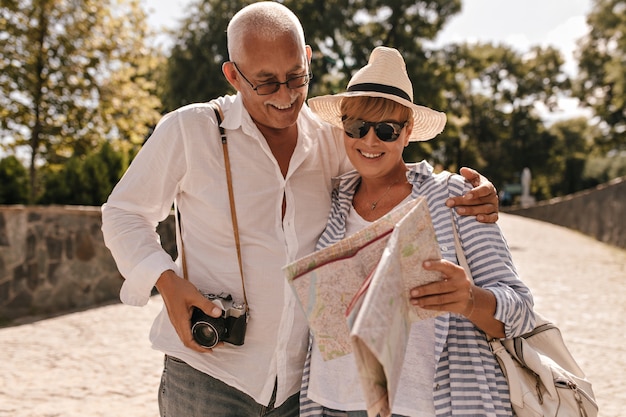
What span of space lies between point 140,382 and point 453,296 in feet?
13.1

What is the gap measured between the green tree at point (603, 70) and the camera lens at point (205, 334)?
27.6m

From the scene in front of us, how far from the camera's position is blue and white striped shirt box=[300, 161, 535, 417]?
5.91 ft

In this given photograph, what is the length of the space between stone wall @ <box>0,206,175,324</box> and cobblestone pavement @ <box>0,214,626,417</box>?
1.22ft

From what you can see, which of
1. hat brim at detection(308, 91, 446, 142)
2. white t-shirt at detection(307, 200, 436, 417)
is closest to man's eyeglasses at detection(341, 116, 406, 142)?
hat brim at detection(308, 91, 446, 142)

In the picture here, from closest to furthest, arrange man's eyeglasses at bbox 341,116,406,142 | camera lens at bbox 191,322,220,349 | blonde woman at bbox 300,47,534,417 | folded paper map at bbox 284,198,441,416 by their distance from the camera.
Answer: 1. folded paper map at bbox 284,198,441,416
2. blonde woman at bbox 300,47,534,417
3. camera lens at bbox 191,322,220,349
4. man's eyeglasses at bbox 341,116,406,142

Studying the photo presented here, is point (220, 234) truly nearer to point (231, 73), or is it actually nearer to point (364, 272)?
point (231, 73)

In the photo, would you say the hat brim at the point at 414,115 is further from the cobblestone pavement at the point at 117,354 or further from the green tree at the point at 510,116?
the green tree at the point at 510,116

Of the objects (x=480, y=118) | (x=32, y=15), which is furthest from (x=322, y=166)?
(x=480, y=118)

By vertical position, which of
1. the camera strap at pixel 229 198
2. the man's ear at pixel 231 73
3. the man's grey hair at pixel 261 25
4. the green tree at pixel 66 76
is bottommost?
the camera strap at pixel 229 198

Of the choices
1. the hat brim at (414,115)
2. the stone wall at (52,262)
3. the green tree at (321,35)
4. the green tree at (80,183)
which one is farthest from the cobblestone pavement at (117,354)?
the green tree at (321,35)

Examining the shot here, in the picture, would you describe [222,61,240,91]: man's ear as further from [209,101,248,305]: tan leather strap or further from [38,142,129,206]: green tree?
[38,142,129,206]: green tree

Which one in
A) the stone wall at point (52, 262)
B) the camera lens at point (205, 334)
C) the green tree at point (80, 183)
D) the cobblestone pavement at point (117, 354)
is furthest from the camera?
Answer: the green tree at point (80, 183)

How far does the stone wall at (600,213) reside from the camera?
13328mm

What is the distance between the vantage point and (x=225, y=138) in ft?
7.00
